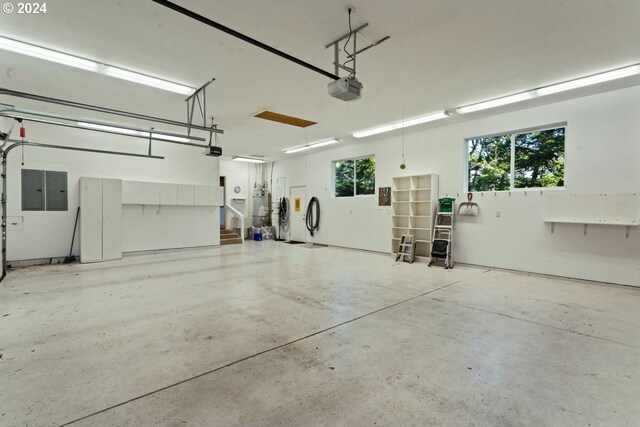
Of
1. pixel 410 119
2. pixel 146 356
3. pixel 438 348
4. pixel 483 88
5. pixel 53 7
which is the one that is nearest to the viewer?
pixel 146 356

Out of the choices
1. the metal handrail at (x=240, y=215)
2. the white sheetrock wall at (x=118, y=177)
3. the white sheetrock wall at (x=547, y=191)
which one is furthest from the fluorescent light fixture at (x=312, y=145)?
the metal handrail at (x=240, y=215)

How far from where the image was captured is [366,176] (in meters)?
8.73

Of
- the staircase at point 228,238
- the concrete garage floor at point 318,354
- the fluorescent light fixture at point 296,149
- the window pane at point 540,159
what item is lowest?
the concrete garage floor at point 318,354

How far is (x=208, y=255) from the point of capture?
25.1ft

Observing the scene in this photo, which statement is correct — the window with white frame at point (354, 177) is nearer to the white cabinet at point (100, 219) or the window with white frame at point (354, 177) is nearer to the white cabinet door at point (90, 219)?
the white cabinet at point (100, 219)

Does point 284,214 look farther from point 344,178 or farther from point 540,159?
point 540,159

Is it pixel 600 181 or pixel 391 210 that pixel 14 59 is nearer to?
pixel 391 210

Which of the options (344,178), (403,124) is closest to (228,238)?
(344,178)

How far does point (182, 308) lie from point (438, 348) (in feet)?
9.54

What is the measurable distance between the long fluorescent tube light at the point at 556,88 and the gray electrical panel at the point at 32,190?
8816 millimetres

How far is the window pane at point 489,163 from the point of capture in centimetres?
598

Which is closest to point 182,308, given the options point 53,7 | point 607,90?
point 53,7

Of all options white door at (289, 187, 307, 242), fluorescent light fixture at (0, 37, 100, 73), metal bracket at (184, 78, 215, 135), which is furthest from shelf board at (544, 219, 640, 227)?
fluorescent light fixture at (0, 37, 100, 73)

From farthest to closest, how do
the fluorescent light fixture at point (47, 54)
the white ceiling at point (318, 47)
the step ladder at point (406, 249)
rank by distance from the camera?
the step ladder at point (406, 249) → the fluorescent light fixture at point (47, 54) → the white ceiling at point (318, 47)
